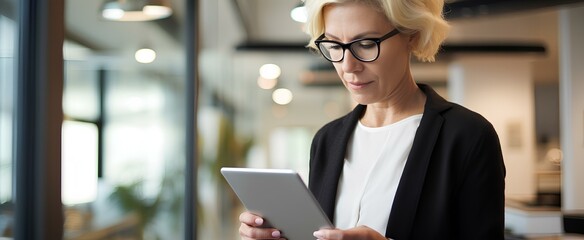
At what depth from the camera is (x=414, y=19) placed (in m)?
1.79

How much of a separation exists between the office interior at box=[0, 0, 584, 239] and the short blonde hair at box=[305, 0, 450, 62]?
463mm

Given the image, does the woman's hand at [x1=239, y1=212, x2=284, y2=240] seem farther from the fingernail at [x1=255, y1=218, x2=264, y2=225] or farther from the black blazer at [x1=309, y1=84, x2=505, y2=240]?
the black blazer at [x1=309, y1=84, x2=505, y2=240]

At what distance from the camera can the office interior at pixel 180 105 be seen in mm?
2674

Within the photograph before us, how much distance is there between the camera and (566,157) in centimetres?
877

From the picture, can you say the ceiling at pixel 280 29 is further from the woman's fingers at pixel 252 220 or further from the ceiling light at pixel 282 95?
the ceiling light at pixel 282 95

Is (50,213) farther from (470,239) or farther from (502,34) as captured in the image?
(502,34)

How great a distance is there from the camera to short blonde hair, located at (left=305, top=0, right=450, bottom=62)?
1769 millimetres

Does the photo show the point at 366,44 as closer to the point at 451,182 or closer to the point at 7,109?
the point at 451,182

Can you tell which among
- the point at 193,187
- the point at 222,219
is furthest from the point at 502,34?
the point at 193,187

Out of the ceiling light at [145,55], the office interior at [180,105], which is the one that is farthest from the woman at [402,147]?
the ceiling light at [145,55]

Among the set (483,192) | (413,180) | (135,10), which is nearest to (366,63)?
(413,180)

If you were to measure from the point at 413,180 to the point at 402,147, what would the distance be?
13 centimetres

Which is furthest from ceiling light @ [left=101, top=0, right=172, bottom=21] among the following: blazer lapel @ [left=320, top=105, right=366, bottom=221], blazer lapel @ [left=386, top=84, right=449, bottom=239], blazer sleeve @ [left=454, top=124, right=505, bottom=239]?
blazer sleeve @ [left=454, top=124, right=505, bottom=239]

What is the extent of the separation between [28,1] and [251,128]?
46.6 feet
